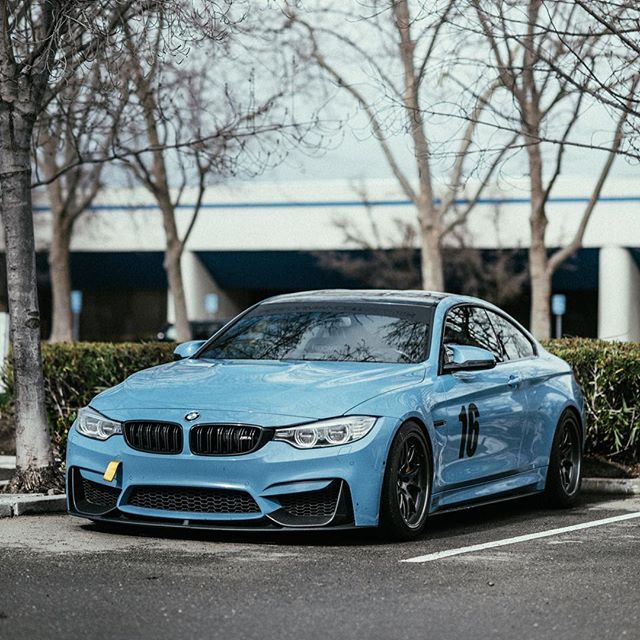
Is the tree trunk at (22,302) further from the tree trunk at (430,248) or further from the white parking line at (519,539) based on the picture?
the tree trunk at (430,248)

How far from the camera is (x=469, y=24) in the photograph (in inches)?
449

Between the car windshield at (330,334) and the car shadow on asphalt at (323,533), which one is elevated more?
the car windshield at (330,334)

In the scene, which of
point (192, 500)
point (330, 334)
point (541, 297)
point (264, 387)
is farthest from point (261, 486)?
point (541, 297)

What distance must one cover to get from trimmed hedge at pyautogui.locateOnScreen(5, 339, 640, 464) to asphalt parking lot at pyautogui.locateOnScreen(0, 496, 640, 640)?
3.15 metres

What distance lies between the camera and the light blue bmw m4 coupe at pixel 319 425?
8.15 m

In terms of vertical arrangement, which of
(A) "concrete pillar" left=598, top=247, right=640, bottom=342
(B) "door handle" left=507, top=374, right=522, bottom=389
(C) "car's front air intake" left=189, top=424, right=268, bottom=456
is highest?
(B) "door handle" left=507, top=374, right=522, bottom=389

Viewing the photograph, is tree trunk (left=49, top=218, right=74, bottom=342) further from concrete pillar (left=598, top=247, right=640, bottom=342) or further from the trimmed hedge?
the trimmed hedge

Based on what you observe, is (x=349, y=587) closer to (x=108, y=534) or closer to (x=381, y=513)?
(x=381, y=513)

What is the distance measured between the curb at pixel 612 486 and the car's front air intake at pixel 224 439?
4726 mm

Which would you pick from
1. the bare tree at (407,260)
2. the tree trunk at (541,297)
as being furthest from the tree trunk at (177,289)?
the bare tree at (407,260)

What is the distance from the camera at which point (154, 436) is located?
8344 mm

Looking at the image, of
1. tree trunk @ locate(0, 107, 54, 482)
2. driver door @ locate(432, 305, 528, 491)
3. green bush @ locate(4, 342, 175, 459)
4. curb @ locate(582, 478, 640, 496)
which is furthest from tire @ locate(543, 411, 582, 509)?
green bush @ locate(4, 342, 175, 459)

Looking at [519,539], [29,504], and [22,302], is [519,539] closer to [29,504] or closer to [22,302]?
[29,504]

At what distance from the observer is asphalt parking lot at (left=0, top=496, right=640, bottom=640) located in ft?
19.7
